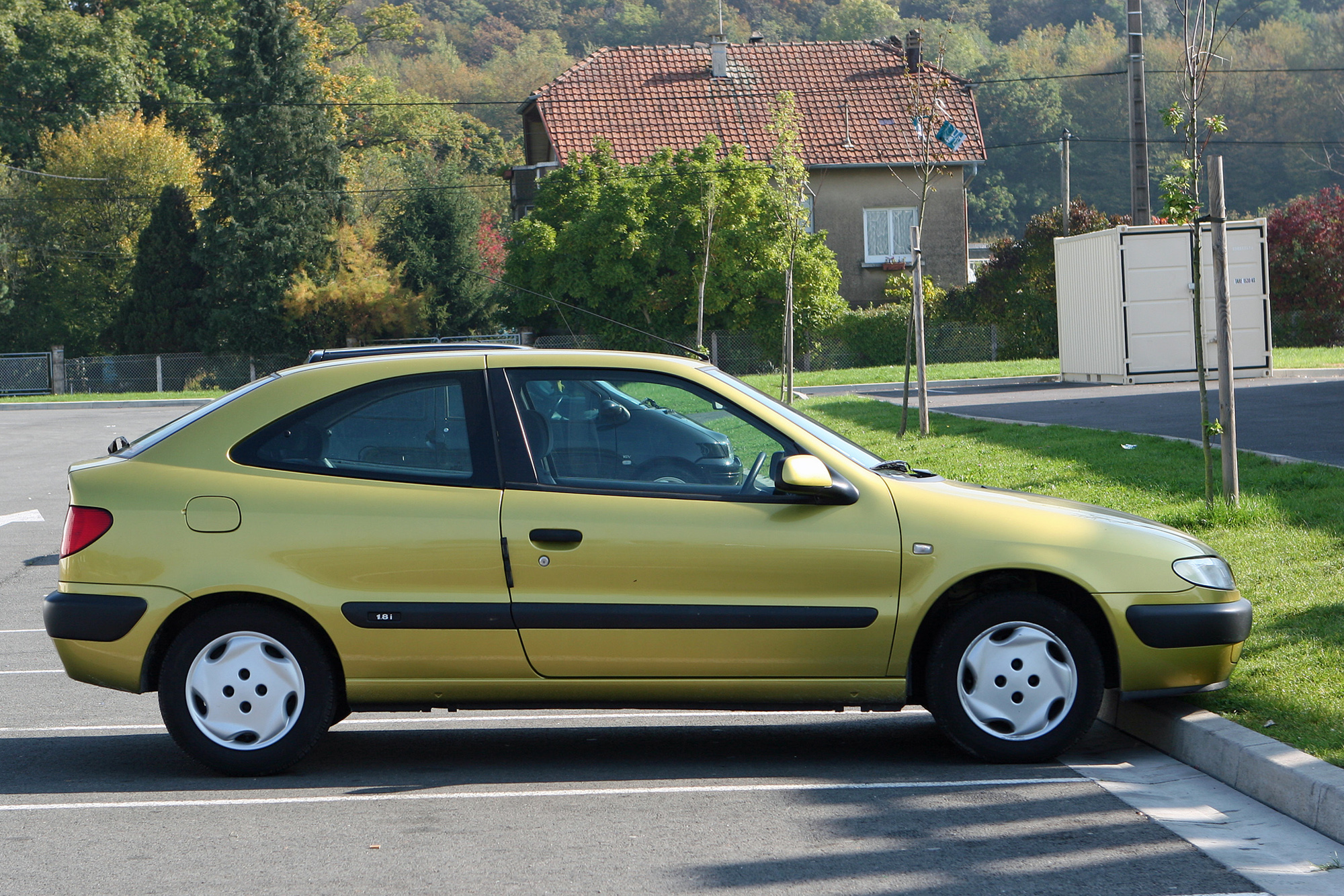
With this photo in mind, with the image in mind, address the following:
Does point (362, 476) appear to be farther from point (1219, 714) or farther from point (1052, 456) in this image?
point (1052, 456)

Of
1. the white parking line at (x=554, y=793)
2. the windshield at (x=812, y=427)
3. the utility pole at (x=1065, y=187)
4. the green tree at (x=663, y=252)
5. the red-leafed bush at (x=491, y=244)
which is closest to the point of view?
the white parking line at (x=554, y=793)

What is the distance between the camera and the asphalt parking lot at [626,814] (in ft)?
14.6

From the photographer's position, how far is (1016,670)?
5551 millimetres

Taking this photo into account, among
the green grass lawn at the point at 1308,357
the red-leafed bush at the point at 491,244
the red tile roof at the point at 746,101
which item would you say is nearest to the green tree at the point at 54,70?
the red-leafed bush at the point at 491,244

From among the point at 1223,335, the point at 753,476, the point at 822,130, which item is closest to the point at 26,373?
the point at 822,130

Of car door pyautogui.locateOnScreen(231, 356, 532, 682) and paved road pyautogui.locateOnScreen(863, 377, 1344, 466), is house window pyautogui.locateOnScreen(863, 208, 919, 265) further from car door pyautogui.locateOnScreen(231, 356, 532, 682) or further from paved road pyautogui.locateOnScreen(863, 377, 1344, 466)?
car door pyautogui.locateOnScreen(231, 356, 532, 682)

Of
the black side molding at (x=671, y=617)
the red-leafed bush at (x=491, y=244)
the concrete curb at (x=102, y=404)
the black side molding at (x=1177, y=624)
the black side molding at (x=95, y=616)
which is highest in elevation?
the red-leafed bush at (x=491, y=244)

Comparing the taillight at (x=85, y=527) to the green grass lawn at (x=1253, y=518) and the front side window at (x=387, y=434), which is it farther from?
the green grass lawn at (x=1253, y=518)

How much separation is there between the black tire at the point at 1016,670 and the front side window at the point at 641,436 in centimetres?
92

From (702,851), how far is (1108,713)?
7.94ft

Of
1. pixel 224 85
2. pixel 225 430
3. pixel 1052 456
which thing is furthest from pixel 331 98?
pixel 225 430

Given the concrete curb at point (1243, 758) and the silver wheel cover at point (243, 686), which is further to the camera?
the silver wheel cover at point (243, 686)

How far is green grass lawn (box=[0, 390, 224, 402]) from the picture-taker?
44.4m

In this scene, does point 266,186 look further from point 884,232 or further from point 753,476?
point 753,476
